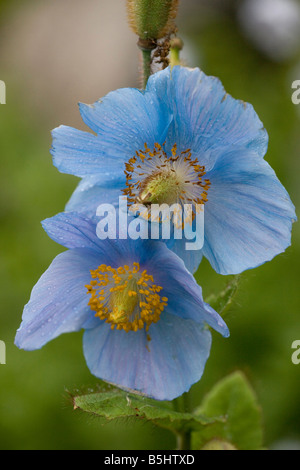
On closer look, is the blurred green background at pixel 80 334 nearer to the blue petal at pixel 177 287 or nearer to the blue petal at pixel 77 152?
the blue petal at pixel 177 287

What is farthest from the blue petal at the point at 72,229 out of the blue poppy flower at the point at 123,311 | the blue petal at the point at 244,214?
the blue petal at the point at 244,214

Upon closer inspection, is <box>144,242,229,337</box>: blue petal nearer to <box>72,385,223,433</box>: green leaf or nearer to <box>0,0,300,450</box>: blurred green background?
<box>72,385,223,433</box>: green leaf

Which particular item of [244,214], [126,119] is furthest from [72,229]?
[244,214]

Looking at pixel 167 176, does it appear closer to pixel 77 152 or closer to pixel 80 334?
pixel 77 152

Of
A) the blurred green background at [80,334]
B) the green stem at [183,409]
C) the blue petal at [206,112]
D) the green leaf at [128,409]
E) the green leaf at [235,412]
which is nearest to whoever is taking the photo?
the blue petal at [206,112]

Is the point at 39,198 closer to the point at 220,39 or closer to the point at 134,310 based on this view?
the point at 134,310
